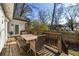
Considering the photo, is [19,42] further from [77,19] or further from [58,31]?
[77,19]

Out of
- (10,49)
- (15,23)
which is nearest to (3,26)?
(15,23)

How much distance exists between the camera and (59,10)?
2.93 meters

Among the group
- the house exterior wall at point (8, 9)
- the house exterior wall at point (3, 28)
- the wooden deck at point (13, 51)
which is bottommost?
the wooden deck at point (13, 51)

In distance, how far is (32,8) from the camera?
115 inches

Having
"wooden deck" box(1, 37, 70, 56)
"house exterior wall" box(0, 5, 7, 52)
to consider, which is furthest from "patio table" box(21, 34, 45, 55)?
"house exterior wall" box(0, 5, 7, 52)

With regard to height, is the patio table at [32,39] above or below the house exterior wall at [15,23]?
below

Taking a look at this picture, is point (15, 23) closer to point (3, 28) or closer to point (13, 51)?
point (3, 28)

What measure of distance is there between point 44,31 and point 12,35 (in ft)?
1.26

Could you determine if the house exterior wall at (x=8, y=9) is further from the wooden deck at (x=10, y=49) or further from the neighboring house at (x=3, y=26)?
the wooden deck at (x=10, y=49)

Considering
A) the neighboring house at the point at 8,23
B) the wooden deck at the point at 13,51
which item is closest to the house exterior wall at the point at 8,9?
the neighboring house at the point at 8,23

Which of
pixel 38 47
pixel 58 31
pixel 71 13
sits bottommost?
pixel 38 47

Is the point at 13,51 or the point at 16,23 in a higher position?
the point at 16,23

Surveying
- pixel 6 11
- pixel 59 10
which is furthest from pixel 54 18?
pixel 6 11

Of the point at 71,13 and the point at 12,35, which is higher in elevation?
the point at 71,13
